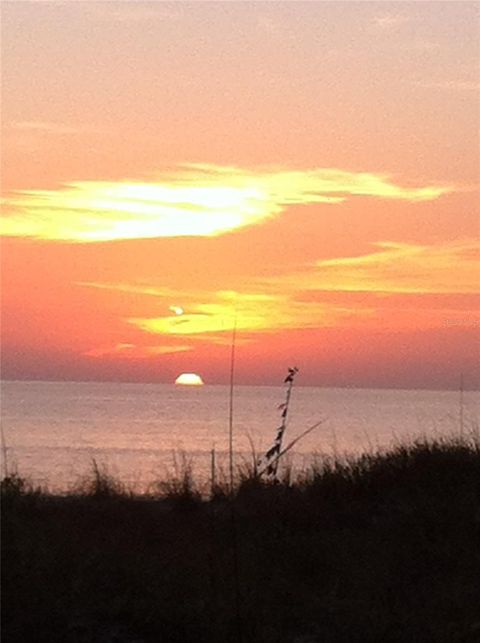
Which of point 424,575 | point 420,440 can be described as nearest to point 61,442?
point 420,440

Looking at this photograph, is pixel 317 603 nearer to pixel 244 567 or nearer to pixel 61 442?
pixel 244 567

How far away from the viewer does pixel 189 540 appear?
1095cm

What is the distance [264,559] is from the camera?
10.0 m

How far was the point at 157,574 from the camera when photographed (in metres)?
8.91

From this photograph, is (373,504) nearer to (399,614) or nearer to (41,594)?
(399,614)

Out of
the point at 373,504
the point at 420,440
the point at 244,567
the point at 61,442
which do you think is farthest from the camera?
the point at 61,442

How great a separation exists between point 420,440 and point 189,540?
455 centimetres

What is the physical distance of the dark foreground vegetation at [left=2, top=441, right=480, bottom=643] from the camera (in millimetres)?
8156

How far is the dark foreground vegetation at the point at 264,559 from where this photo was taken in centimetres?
816

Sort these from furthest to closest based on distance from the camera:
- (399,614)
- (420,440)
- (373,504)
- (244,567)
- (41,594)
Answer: (420,440), (373,504), (244,567), (399,614), (41,594)

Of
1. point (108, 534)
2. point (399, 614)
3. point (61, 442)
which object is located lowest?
point (399, 614)

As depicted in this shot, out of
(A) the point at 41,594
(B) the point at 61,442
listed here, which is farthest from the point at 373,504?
(B) the point at 61,442

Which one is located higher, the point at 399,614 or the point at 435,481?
the point at 435,481

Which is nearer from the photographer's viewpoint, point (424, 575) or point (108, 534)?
point (424, 575)
